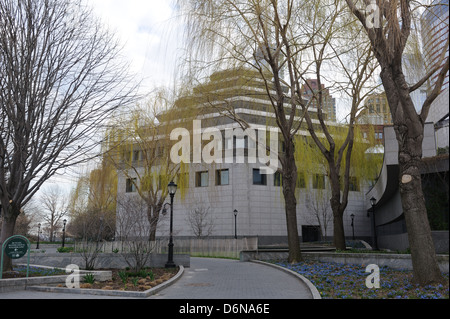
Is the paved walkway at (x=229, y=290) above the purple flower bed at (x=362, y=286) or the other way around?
the other way around

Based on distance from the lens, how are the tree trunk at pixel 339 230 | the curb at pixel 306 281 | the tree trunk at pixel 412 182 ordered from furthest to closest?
the tree trunk at pixel 339 230, the curb at pixel 306 281, the tree trunk at pixel 412 182

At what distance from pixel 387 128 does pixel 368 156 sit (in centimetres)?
1717

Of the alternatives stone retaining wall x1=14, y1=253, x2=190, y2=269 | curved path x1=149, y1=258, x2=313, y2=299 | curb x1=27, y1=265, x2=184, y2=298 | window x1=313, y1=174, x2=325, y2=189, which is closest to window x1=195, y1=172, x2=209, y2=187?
window x1=313, y1=174, x2=325, y2=189

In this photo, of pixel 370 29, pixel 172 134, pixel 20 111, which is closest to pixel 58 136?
pixel 20 111

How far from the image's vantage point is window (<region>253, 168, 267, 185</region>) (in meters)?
37.2

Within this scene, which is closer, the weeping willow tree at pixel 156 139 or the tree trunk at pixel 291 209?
the tree trunk at pixel 291 209

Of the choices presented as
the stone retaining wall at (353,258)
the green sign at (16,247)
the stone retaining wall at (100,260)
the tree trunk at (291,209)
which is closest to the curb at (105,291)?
the green sign at (16,247)

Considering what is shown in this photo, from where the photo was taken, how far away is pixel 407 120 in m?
8.23

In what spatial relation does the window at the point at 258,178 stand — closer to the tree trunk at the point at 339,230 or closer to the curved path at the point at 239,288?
the tree trunk at the point at 339,230

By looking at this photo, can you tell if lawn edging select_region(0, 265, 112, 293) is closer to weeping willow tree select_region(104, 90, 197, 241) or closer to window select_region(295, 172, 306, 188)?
weeping willow tree select_region(104, 90, 197, 241)

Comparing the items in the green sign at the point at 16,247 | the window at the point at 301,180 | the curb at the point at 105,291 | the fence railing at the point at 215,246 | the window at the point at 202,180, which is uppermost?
the window at the point at 202,180

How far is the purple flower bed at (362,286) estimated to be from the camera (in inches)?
269

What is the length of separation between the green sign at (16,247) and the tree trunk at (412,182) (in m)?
10.3

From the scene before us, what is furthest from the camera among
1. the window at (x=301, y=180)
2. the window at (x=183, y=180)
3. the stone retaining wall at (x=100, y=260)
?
the window at (x=301, y=180)
